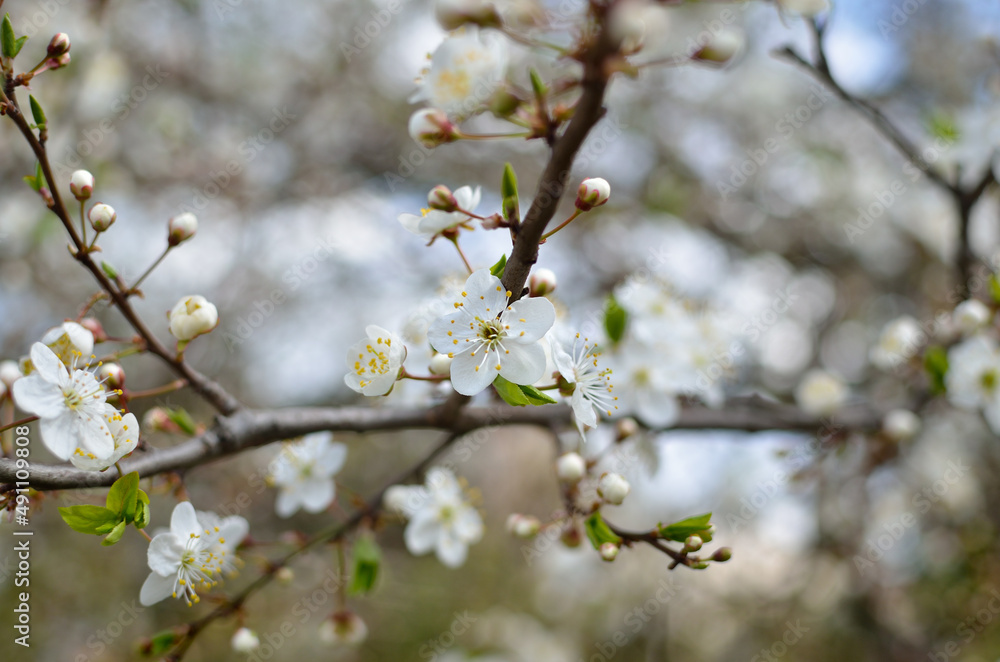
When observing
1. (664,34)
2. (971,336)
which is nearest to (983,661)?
(971,336)

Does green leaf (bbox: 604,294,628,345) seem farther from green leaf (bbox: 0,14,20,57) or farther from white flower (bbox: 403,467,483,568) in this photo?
green leaf (bbox: 0,14,20,57)

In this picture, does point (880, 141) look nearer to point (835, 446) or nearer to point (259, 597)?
point (835, 446)

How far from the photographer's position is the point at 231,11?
4109mm

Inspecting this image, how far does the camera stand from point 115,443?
0.99m

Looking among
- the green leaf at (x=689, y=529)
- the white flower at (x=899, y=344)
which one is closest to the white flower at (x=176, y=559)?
the green leaf at (x=689, y=529)

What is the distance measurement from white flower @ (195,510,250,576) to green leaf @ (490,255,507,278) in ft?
2.44

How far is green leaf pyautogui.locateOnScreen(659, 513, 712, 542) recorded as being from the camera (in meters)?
1.14

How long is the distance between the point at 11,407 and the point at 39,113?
0.60m

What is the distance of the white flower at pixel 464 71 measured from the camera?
971mm

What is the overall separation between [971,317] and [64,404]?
2124 millimetres

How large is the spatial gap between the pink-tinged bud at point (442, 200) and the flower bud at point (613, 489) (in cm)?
57

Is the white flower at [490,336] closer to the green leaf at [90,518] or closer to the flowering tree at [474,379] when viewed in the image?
the flowering tree at [474,379]

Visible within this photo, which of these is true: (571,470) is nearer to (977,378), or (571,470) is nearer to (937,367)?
(937,367)

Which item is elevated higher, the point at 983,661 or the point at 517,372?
the point at 517,372
